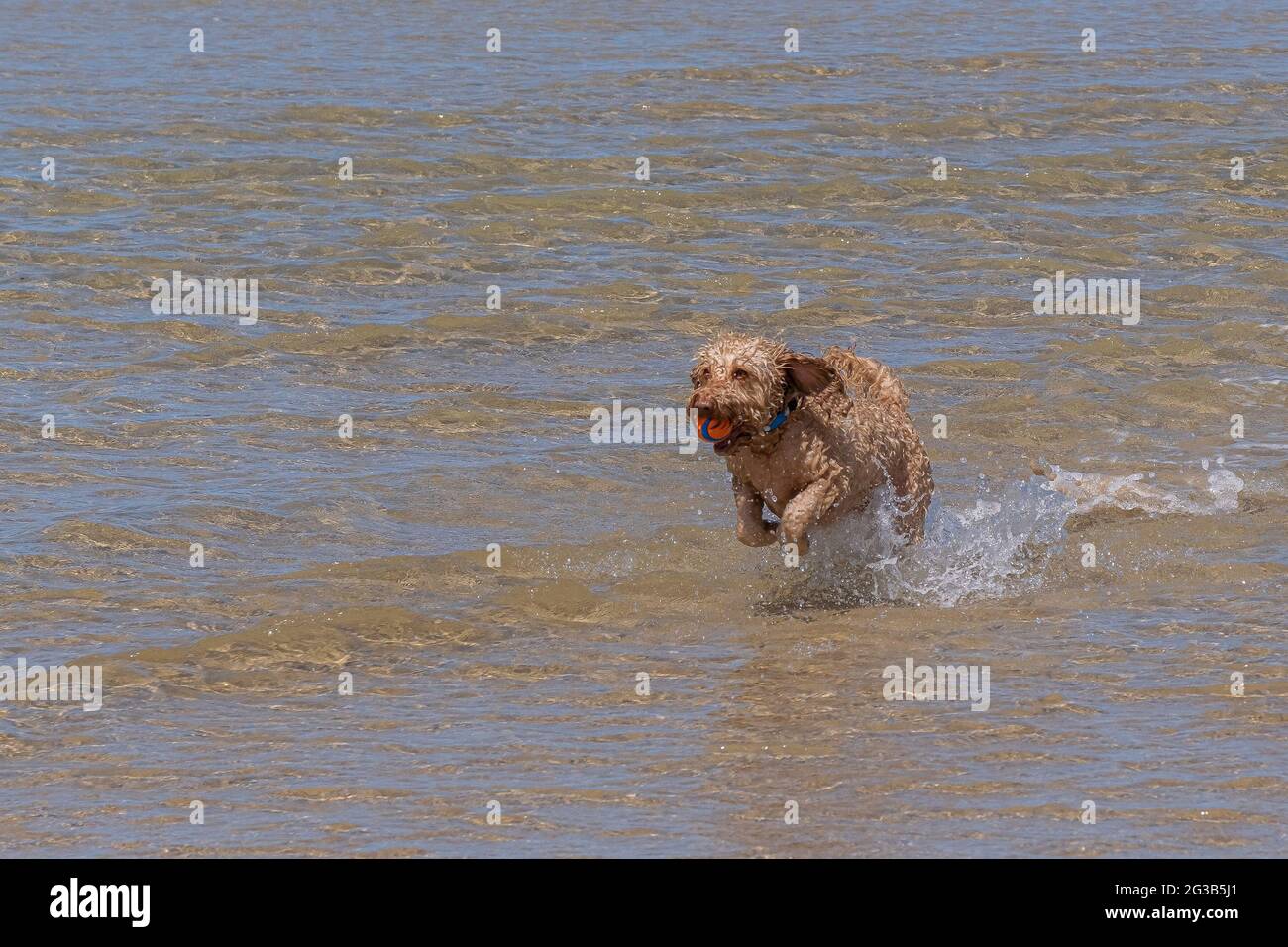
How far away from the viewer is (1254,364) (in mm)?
12383

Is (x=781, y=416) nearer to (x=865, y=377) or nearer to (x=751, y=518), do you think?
(x=751, y=518)

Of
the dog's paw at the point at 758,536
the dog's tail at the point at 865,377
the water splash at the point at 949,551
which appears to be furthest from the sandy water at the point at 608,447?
the dog's tail at the point at 865,377

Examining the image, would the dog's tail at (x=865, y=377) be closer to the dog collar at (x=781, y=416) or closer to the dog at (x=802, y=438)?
the dog at (x=802, y=438)

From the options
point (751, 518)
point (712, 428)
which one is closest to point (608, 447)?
point (751, 518)

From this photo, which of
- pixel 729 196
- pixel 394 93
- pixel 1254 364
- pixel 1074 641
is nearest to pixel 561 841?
pixel 1074 641

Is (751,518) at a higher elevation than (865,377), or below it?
below

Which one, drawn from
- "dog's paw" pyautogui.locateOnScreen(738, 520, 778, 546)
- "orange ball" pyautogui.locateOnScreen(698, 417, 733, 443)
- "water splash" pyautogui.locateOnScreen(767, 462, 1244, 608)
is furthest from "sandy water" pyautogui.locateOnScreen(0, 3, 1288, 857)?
"orange ball" pyautogui.locateOnScreen(698, 417, 733, 443)

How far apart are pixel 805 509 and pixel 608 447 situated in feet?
9.36

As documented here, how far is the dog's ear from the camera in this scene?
325 inches

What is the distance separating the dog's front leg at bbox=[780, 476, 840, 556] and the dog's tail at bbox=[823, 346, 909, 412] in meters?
0.71

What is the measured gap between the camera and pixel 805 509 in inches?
324

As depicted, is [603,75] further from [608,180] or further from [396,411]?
[396,411]

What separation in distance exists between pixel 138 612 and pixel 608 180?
8.13 meters

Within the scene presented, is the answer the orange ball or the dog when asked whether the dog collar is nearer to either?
the dog
